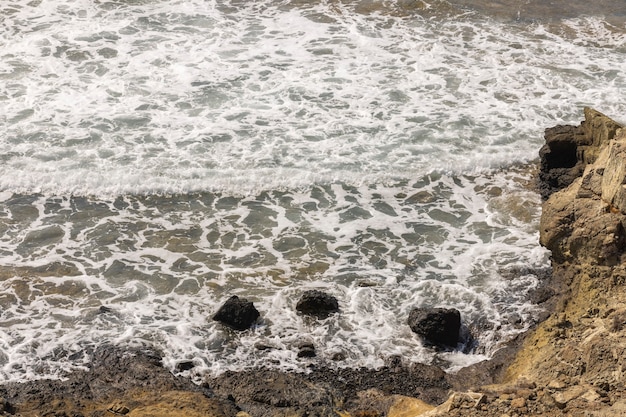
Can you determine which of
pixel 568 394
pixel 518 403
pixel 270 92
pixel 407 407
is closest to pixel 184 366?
pixel 407 407

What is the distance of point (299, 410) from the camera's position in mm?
8016

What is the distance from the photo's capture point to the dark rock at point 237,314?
9559mm

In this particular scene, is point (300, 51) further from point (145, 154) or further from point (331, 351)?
point (331, 351)

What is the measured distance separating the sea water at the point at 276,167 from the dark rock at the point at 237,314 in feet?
0.41

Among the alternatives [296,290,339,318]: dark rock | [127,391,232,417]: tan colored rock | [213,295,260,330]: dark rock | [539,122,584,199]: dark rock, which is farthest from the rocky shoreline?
[539,122,584,199]: dark rock

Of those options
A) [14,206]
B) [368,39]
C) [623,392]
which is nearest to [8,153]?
[14,206]

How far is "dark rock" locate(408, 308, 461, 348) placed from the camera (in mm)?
9312

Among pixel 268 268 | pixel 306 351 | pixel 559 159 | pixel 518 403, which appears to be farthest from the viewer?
pixel 559 159

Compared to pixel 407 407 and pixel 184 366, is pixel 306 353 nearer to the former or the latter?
pixel 184 366

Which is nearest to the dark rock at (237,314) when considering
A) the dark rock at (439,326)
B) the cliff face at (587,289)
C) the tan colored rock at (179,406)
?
the tan colored rock at (179,406)

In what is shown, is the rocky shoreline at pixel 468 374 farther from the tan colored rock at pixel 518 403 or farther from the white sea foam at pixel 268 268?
the white sea foam at pixel 268 268

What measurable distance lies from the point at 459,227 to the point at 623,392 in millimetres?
5482

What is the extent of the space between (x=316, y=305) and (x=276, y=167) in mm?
4158

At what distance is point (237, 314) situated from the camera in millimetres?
9562
